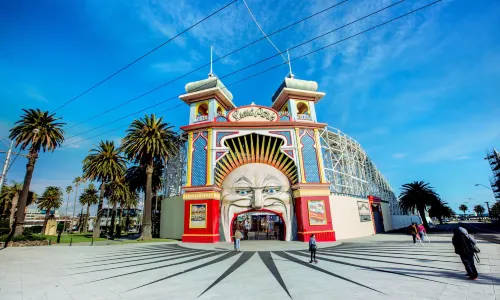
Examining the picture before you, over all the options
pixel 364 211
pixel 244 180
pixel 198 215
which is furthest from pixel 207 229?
pixel 364 211

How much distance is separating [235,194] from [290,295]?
19.3 meters

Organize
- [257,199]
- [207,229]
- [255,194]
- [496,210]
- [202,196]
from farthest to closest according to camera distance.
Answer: [496,210], [255,194], [257,199], [202,196], [207,229]

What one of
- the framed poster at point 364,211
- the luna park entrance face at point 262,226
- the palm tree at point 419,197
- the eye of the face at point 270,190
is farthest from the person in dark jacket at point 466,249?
the palm tree at point 419,197

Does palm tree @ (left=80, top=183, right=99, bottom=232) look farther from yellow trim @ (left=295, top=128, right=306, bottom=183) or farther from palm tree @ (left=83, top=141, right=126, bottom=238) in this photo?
yellow trim @ (left=295, top=128, right=306, bottom=183)

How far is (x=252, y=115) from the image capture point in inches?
1079

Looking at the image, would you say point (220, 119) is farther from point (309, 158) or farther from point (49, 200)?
point (49, 200)

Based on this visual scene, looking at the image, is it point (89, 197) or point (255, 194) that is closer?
point (255, 194)

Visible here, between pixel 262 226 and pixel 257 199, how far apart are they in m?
18.0

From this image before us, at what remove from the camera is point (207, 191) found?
24578mm

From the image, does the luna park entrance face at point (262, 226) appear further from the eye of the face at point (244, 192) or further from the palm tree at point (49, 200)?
the palm tree at point (49, 200)

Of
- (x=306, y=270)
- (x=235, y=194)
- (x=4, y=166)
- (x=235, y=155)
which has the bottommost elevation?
(x=306, y=270)

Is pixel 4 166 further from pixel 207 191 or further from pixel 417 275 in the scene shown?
pixel 417 275

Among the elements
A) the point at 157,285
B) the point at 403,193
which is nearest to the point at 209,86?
the point at 157,285

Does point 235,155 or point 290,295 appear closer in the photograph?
point 290,295
